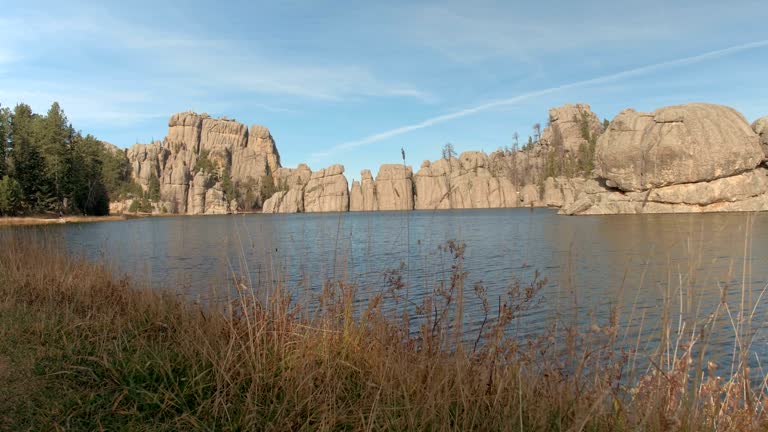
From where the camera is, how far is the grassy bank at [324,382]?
296 cm

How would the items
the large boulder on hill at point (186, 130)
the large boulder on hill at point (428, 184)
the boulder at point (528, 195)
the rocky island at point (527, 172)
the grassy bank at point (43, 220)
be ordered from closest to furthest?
1. the grassy bank at point (43, 220)
2. the rocky island at point (527, 172)
3. the boulder at point (528, 195)
4. the large boulder on hill at point (428, 184)
5. the large boulder on hill at point (186, 130)

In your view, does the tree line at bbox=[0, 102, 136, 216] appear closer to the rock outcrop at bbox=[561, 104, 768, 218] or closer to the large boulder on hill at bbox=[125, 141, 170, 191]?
the large boulder on hill at bbox=[125, 141, 170, 191]

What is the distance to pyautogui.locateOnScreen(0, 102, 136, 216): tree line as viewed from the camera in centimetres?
5014

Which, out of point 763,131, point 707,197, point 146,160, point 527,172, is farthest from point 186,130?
point 763,131

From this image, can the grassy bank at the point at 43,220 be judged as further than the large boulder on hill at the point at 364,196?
No

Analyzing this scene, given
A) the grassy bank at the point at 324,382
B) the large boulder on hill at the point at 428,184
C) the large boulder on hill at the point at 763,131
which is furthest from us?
the large boulder on hill at the point at 428,184

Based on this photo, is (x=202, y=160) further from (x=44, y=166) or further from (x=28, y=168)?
(x=28, y=168)

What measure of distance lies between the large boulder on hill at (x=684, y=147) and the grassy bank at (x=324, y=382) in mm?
56965

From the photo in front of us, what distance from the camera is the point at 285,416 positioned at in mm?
3156

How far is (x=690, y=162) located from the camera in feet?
183

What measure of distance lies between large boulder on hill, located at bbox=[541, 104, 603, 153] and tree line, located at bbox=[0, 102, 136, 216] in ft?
332

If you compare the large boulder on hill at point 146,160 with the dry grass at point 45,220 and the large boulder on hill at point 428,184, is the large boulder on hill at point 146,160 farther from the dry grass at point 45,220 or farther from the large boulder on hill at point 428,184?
the large boulder on hill at point 428,184

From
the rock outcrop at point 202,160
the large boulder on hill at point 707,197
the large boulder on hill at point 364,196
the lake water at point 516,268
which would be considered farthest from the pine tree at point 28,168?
the large boulder on hill at point 364,196

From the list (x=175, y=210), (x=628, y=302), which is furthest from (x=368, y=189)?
(x=628, y=302)
